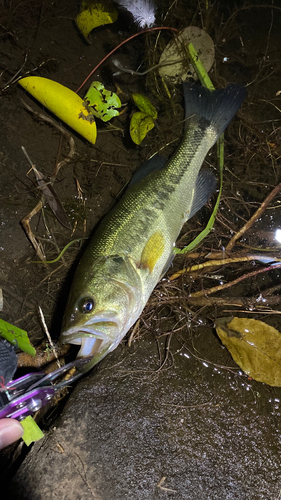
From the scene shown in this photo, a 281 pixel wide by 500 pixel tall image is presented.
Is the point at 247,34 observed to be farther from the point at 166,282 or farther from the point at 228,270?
the point at 166,282

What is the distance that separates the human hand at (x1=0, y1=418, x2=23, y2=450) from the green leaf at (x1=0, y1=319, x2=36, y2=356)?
2.17 ft

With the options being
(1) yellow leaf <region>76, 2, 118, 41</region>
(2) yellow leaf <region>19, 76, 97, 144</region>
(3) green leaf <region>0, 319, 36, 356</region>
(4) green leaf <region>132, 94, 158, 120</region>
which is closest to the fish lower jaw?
Result: (3) green leaf <region>0, 319, 36, 356</region>

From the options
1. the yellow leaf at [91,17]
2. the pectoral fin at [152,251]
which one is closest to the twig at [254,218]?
the pectoral fin at [152,251]

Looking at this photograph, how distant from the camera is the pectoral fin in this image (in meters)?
2.47

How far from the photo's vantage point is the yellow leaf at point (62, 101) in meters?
3.01

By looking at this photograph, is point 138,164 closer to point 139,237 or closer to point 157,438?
point 139,237

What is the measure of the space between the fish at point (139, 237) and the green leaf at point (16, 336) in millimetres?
542

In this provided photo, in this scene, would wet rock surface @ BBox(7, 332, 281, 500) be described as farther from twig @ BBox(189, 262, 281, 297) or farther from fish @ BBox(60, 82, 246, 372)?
fish @ BBox(60, 82, 246, 372)

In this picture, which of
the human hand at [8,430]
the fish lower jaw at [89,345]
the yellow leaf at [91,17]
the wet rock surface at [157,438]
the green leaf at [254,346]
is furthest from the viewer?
the yellow leaf at [91,17]

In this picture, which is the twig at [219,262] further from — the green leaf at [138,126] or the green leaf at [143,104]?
the green leaf at [143,104]

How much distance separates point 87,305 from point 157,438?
148 centimetres

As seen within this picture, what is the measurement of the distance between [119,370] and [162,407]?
53cm

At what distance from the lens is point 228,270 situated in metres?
3.29

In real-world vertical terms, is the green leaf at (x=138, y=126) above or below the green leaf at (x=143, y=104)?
below
